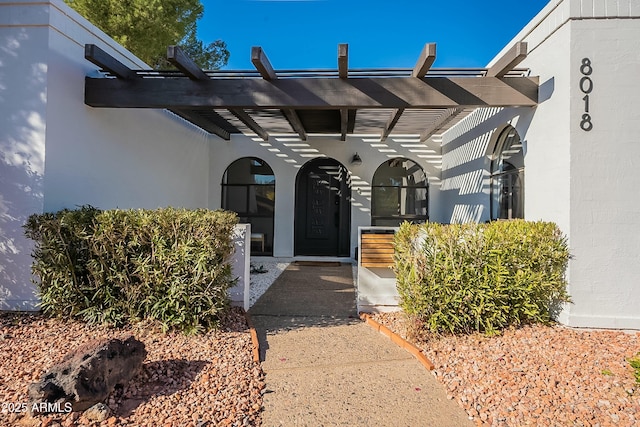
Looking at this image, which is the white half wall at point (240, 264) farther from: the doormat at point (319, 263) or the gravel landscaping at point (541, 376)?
the doormat at point (319, 263)

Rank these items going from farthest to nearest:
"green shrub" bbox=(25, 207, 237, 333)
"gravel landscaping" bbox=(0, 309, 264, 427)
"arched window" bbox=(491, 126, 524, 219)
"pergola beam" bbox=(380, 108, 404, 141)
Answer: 1. "pergola beam" bbox=(380, 108, 404, 141)
2. "arched window" bbox=(491, 126, 524, 219)
3. "green shrub" bbox=(25, 207, 237, 333)
4. "gravel landscaping" bbox=(0, 309, 264, 427)

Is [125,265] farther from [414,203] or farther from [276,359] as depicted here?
[414,203]

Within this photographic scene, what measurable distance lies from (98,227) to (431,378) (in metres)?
3.74

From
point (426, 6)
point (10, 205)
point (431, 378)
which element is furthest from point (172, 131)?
point (426, 6)

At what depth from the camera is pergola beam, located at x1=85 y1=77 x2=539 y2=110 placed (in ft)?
15.3

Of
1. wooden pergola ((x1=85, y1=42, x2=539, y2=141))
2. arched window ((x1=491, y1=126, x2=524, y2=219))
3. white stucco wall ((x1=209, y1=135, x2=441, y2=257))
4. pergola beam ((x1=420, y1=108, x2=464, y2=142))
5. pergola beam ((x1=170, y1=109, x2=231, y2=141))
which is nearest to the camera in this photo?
wooden pergola ((x1=85, y1=42, x2=539, y2=141))

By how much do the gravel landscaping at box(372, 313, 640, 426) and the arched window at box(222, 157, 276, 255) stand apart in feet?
20.7

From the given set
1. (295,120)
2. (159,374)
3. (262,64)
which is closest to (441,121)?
(295,120)

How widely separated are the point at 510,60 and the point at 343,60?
2.00 meters

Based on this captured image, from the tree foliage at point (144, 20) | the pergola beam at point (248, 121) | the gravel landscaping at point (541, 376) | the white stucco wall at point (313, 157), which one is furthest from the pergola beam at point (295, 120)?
the tree foliage at point (144, 20)

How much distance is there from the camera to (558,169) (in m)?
4.21

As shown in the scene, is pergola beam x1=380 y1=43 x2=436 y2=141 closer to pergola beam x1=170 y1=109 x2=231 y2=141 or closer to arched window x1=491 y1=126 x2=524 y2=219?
arched window x1=491 y1=126 x2=524 y2=219

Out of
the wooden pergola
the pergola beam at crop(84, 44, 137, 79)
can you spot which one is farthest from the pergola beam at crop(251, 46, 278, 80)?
the pergola beam at crop(84, 44, 137, 79)

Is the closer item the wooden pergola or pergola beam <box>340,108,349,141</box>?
the wooden pergola
